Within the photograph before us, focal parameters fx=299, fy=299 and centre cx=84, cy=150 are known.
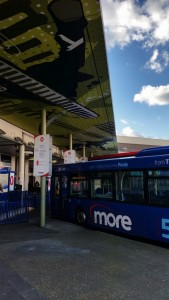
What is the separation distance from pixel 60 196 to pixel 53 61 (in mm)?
6905

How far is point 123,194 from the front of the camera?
9.75 meters

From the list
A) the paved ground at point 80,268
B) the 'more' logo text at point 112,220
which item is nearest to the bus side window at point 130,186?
the 'more' logo text at point 112,220

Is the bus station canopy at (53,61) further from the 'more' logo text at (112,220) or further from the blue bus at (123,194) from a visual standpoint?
the 'more' logo text at (112,220)

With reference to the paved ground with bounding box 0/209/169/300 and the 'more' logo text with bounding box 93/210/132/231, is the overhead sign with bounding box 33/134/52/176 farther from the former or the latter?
the paved ground with bounding box 0/209/169/300

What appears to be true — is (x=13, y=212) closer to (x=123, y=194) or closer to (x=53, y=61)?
(x=123, y=194)

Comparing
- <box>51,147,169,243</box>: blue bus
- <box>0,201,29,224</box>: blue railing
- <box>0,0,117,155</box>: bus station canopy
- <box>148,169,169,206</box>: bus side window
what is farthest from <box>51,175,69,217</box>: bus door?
<box>148,169,169,206</box>: bus side window

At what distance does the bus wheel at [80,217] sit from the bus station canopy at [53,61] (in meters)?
4.44

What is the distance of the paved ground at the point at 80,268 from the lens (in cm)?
486

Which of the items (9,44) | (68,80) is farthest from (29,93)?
(9,44)

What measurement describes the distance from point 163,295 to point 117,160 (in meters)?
5.67

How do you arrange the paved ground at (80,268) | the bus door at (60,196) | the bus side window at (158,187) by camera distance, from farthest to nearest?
the bus door at (60,196)
the bus side window at (158,187)
the paved ground at (80,268)

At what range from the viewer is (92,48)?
755 centimetres

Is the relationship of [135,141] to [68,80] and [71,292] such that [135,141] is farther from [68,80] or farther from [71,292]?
[71,292]

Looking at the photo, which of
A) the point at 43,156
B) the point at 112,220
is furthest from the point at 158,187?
the point at 43,156
